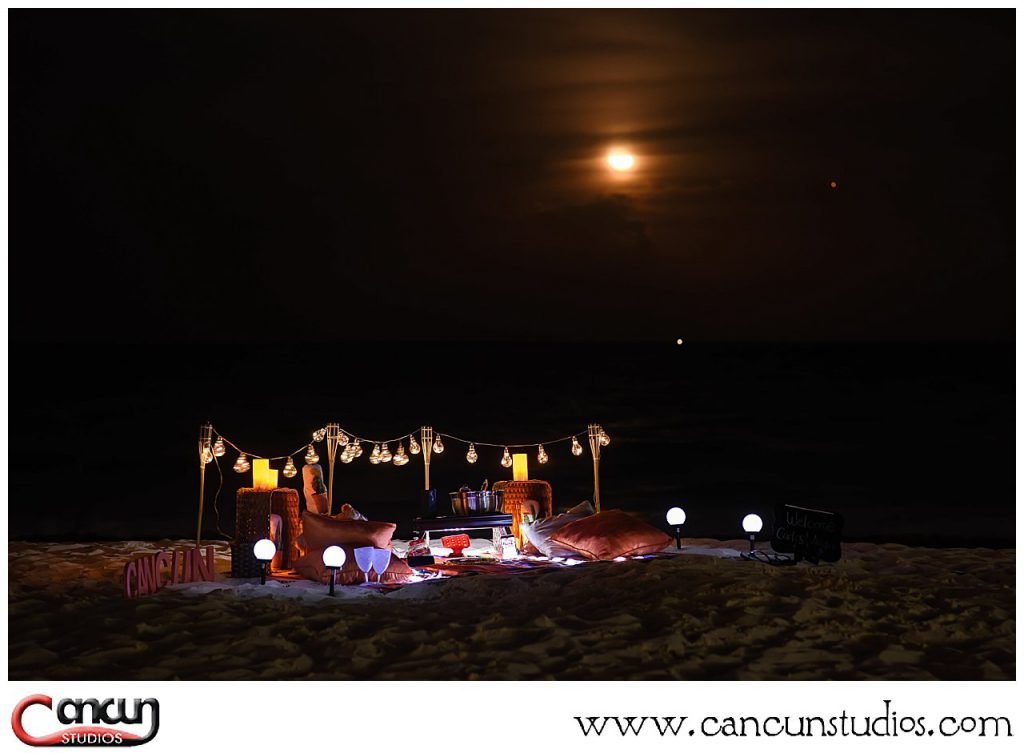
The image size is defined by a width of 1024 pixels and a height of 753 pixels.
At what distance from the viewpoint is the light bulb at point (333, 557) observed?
22.0ft

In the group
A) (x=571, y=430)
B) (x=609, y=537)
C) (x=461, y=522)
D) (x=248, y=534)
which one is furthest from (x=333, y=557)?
(x=571, y=430)

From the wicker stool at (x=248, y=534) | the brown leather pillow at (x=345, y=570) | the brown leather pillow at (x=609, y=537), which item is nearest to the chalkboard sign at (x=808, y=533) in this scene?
the brown leather pillow at (x=609, y=537)

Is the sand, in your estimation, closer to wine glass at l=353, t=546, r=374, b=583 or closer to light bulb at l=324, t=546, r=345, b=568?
light bulb at l=324, t=546, r=345, b=568

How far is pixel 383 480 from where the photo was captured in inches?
660

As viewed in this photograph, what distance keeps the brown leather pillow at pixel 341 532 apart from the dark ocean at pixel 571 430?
1.59 metres

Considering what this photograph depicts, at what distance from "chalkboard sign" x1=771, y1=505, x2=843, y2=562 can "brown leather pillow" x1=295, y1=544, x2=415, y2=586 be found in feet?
9.80

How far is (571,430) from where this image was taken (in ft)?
103

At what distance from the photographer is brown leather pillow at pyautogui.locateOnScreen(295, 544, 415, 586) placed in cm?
719

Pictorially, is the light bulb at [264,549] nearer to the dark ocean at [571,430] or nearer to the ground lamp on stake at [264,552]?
the ground lamp on stake at [264,552]

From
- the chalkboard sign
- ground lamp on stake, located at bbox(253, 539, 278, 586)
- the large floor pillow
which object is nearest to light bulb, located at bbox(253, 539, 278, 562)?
ground lamp on stake, located at bbox(253, 539, 278, 586)

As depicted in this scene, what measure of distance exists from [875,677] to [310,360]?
59.8 metres
